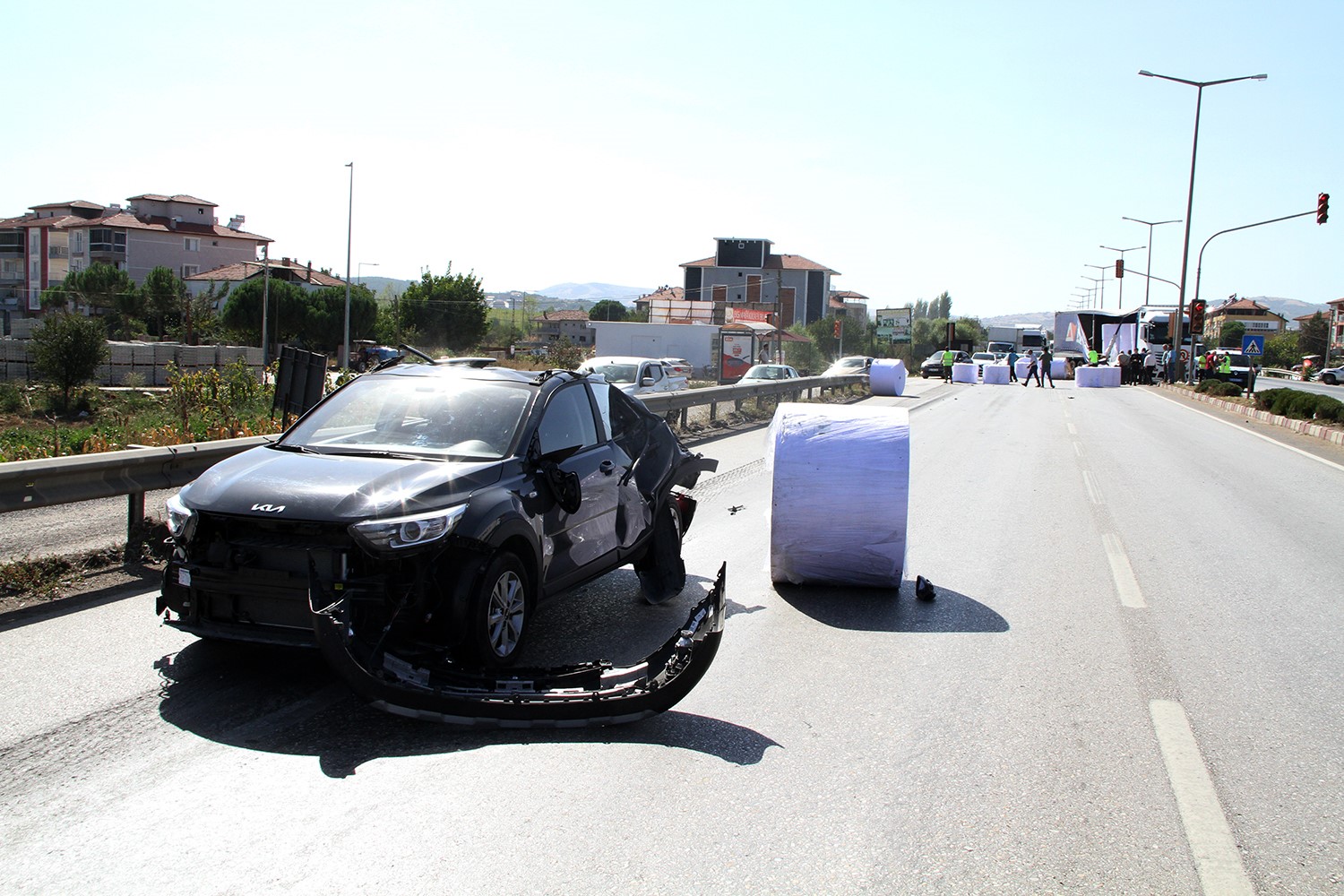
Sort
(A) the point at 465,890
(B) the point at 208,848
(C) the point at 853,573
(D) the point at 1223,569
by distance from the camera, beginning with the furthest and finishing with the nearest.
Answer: (D) the point at 1223,569 → (C) the point at 853,573 → (B) the point at 208,848 → (A) the point at 465,890

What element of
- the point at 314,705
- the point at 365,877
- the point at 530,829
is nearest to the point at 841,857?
the point at 530,829

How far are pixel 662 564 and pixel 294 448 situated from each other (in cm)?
241

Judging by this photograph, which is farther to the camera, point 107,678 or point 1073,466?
point 1073,466

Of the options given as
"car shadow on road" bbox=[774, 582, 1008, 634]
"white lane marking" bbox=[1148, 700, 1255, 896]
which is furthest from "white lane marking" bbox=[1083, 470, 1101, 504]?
"white lane marking" bbox=[1148, 700, 1255, 896]

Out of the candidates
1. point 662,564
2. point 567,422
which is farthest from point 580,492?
point 662,564

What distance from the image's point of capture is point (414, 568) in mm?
4832

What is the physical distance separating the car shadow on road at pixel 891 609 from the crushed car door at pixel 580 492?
149cm

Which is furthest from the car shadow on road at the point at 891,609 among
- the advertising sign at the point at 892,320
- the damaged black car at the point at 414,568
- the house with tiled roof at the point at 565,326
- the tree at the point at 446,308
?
the house with tiled roof at the point at 565,326

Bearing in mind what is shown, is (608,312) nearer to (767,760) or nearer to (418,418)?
(418,418)

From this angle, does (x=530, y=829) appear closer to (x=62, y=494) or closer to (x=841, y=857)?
(x=841, y=857)

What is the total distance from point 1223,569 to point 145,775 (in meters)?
7.81

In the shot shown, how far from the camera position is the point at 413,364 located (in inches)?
265

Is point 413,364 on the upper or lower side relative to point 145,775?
upper

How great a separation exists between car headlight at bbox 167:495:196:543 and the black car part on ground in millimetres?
813
